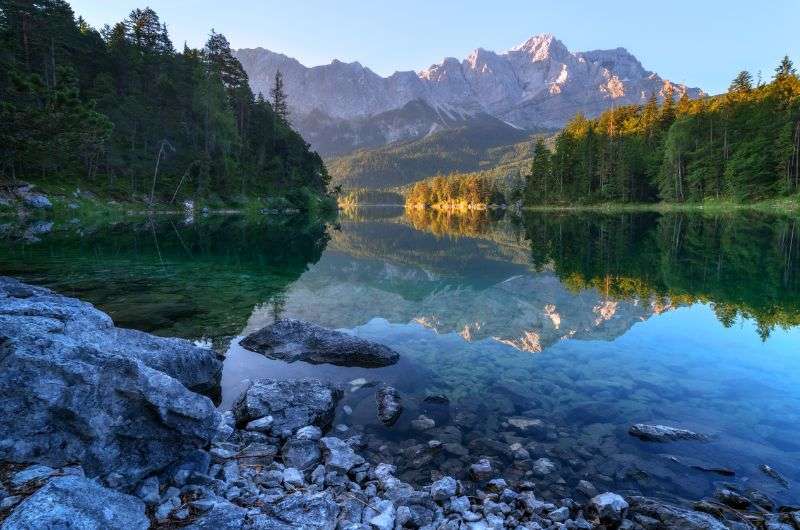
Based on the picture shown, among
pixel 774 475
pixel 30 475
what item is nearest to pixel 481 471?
pixel 774 475

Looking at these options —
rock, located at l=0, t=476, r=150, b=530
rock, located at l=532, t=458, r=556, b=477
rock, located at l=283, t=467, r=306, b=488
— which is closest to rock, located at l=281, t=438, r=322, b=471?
rock, located at l=283, t=467, r=306, b=488

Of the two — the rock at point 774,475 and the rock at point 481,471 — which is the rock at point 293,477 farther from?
the rock at point 774,475

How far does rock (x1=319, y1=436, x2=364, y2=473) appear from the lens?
313 inches

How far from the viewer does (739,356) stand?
44.9 ft

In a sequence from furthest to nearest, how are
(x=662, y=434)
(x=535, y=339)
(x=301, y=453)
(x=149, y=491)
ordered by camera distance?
(x=535, y=339), (x=662, y=434), (x=301, y=453), (x=149, y=491)

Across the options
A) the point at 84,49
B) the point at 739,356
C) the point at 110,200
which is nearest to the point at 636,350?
the point at 739,356

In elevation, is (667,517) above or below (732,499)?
above

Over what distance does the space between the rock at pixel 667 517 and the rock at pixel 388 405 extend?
510cm

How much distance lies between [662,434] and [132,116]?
97.8 m

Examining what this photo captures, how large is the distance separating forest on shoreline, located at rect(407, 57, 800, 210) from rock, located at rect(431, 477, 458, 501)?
318 ft

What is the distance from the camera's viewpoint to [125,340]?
404 inches

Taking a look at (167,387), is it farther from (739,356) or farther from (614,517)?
(739,356)

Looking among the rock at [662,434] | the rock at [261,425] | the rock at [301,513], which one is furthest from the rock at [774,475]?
the rock at [261,425]

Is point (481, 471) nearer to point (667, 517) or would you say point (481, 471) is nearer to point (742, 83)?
point (667, 517)
